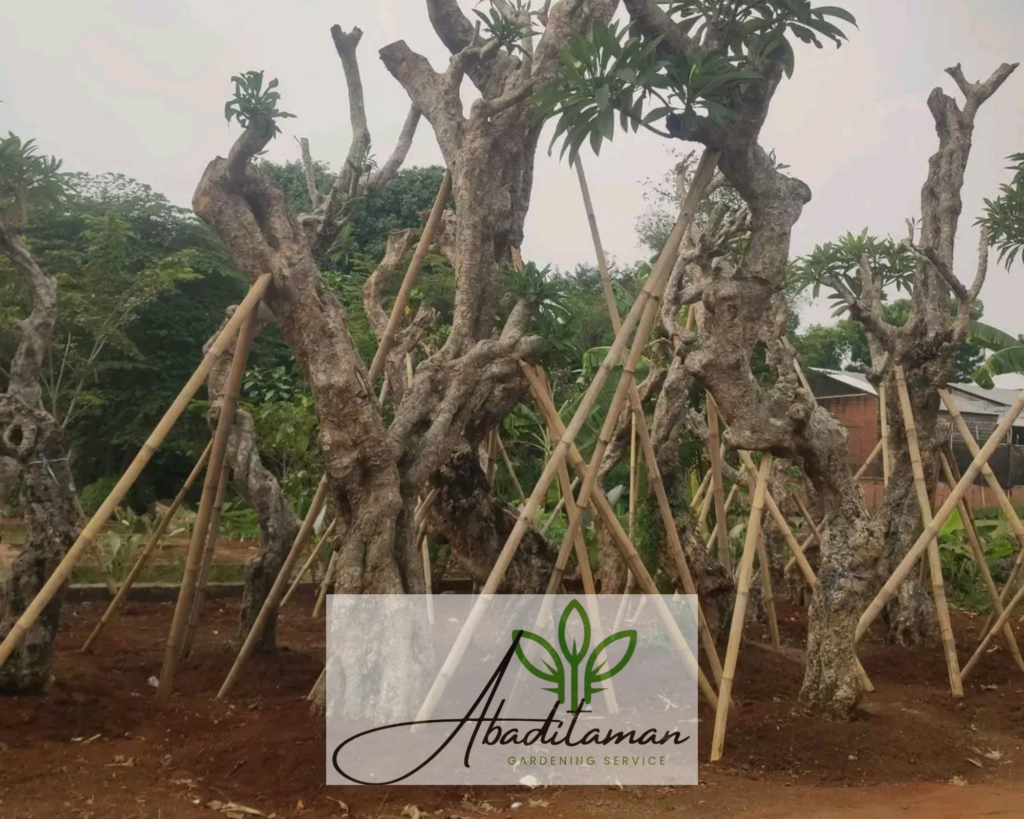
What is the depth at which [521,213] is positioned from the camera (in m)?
5.54

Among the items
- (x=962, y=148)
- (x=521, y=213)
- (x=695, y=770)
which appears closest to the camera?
(x=695, y=770)

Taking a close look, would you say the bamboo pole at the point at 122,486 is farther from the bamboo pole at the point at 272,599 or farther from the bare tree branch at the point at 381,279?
the bare tree branch at the point at 381,279

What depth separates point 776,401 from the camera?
14.9 feet

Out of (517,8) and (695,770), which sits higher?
(517,8)

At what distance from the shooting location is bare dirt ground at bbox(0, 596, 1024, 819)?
3.38m

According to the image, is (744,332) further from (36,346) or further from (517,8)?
(36,346)

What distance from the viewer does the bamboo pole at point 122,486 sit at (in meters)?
3.47

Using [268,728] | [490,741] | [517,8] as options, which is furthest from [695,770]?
[517,8]

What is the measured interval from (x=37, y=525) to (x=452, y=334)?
219 cm

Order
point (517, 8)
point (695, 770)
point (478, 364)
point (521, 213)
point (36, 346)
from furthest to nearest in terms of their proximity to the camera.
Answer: point (517, 8) < point (521, 213) < point (36, 346) < point (478, 364) < point (695, 770)

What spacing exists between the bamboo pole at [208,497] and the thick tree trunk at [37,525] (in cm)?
55

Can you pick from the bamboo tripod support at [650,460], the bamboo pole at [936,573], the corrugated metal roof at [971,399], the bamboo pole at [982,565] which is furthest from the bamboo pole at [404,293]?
the corrugated metal roof at [971,399]

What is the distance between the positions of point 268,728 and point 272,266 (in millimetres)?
1965

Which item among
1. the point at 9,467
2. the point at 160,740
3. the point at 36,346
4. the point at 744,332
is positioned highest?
the point at 744,332
